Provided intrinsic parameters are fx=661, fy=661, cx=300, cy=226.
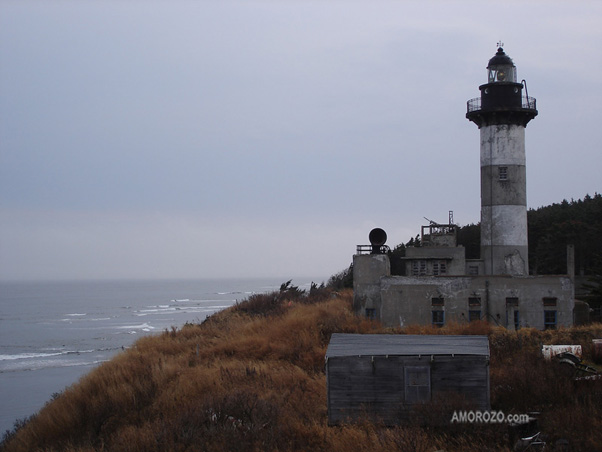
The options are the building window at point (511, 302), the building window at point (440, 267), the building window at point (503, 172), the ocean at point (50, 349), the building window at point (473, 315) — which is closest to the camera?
the building window at point (511, 302)

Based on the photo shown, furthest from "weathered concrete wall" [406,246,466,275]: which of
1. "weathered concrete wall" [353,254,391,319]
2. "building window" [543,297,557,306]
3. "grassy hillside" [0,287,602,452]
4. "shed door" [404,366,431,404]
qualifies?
"shed door" [404,366,431,404]

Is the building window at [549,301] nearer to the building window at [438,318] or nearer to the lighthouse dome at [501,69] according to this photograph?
the building window at [438,318]

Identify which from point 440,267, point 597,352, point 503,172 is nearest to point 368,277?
point 440,267

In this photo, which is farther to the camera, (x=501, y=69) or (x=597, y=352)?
(x=501, y=69)

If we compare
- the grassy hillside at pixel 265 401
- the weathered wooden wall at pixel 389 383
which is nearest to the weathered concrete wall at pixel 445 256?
the grassy hillside at pixel 265 401

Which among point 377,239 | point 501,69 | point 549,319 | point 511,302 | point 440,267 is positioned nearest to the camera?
point 549,319

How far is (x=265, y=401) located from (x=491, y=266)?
18.7 metres

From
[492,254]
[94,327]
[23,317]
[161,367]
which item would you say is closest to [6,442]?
[161,367]

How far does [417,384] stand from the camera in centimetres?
1405

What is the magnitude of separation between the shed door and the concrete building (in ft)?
39.5

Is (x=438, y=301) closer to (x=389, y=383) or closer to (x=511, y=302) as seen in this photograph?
(x=511, y=302)

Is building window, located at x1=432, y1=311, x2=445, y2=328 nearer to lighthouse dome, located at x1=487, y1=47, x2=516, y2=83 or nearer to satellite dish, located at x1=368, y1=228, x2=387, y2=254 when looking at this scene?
satellite dish, located at x1=368, y1=228, x2=387, y2=254

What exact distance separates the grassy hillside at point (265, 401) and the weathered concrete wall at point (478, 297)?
5.67 ft

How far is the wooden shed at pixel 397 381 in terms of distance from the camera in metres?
13.9
